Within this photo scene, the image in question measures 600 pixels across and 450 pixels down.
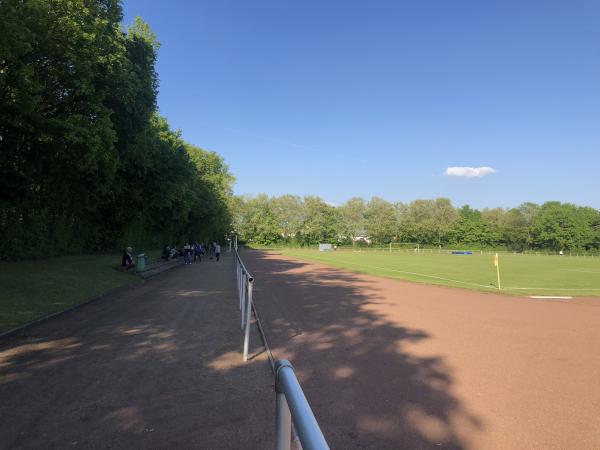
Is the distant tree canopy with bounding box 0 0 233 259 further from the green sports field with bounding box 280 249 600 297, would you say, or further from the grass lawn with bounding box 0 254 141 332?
the green sports field with bounding box 280 249 600 297

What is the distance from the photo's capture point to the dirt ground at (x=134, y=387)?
157 inches

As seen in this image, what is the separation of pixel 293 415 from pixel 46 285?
13.8 meters

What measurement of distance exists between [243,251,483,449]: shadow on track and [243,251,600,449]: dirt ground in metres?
0.02

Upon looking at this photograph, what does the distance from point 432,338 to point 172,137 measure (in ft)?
105

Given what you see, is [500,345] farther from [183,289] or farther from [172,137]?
[172,137]

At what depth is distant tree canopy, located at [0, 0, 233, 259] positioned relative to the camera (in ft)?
37.3

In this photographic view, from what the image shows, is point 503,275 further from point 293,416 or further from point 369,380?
point 293,416

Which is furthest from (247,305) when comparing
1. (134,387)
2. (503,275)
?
(503,275)

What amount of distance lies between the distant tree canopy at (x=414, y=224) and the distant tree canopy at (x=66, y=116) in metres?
85.3

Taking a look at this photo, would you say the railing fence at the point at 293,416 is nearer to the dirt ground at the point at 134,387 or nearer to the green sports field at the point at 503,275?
the dirt ground at the point at 134,387

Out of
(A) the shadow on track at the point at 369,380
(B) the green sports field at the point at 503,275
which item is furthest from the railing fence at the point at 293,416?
(B) the green sports field at the point at 503,275

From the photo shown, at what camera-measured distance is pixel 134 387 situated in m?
5.28

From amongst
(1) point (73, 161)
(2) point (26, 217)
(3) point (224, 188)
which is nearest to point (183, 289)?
(1) point (73, 161)

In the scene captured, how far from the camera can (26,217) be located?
17.7 m
